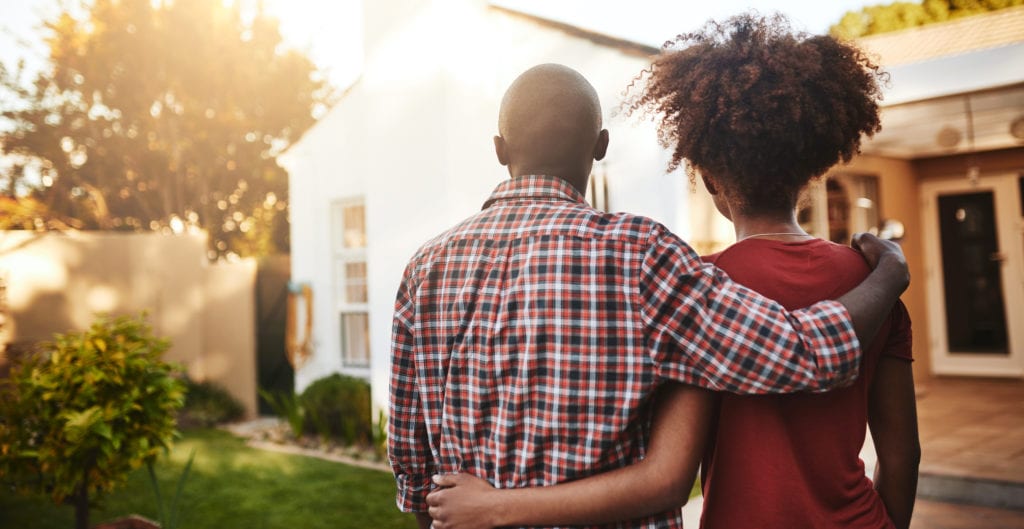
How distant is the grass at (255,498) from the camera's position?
4773 millimetres

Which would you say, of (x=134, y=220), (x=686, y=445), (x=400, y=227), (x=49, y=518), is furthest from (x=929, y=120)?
(x=134, y=220)

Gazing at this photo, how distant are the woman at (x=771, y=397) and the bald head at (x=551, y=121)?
230 mm

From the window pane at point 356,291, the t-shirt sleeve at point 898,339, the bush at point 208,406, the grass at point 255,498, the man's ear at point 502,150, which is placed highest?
the man's ear at point 502,150

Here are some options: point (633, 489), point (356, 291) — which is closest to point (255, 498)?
point (356, 291)

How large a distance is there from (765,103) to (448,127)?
15.3 ft

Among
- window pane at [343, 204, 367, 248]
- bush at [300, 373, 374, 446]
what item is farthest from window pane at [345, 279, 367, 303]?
bush at [300, 373, 374, 446]

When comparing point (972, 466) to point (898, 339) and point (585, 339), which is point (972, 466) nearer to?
point (898, 339)

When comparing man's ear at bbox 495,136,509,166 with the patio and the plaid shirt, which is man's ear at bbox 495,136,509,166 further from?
the patio

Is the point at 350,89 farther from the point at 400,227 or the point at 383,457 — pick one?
the point at 383,457

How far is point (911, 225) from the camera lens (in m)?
9.51

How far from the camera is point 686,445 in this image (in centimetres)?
119

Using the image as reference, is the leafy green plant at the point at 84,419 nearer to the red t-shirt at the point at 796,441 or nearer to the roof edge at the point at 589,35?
the red t-shirt at the point at 796,441

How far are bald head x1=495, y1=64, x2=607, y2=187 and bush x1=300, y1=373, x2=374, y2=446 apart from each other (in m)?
5.76

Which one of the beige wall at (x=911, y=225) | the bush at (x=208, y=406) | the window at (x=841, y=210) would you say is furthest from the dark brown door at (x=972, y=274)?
the bush at (x=208, y=406)
